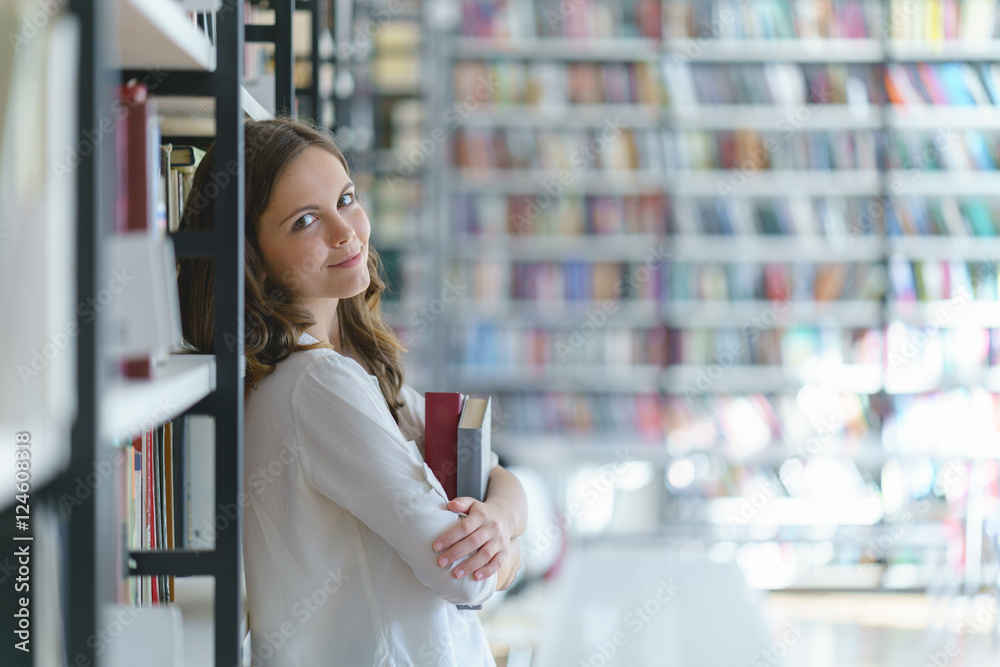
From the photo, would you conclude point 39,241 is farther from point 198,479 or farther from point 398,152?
point 398,152

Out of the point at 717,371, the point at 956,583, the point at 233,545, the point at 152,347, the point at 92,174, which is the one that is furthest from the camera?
the point at 717,371

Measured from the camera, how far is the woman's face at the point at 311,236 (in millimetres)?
1198

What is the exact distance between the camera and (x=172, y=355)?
107 cm

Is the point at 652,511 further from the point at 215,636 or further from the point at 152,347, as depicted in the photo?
the point at 152,347

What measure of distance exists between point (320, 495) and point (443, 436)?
0.70 ft

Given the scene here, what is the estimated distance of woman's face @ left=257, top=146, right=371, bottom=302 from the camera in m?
1.20

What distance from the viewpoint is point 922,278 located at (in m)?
3.92

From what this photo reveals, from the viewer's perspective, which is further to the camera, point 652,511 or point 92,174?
point 652,511

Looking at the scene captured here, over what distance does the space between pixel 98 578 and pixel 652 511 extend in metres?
3.66

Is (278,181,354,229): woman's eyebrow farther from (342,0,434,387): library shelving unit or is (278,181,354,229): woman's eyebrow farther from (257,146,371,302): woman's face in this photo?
(342,0,434,387): library shelving unit

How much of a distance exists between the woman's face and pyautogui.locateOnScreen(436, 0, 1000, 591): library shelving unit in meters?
2.77

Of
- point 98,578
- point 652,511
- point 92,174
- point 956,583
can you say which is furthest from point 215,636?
point 956,583

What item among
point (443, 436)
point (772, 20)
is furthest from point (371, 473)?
point (772, 20)

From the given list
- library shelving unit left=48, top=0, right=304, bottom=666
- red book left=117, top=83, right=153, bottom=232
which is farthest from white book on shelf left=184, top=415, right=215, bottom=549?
red book left=117, top=83, right=153, bottom=232
